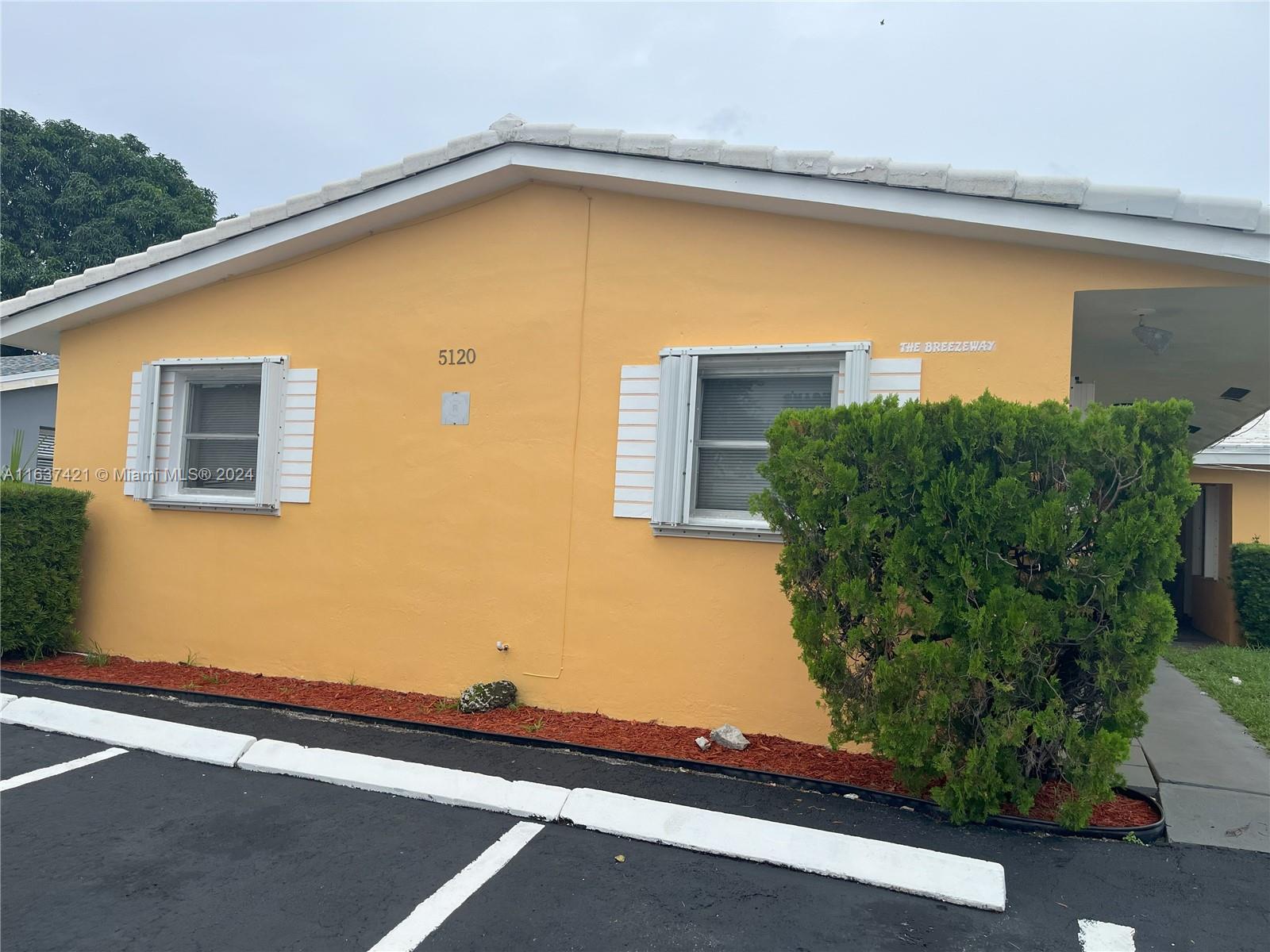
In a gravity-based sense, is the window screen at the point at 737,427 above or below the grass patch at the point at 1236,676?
above

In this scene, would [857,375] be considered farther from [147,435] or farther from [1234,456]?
[1234,456]

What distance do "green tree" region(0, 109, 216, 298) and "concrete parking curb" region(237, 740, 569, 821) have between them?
20.8 m

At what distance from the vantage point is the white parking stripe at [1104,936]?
129 inches

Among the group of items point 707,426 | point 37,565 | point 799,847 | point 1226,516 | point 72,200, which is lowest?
point 799,847

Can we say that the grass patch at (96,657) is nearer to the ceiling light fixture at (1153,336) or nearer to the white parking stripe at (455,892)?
the white parking stripe at (455,892)

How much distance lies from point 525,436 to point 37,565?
4.71 m

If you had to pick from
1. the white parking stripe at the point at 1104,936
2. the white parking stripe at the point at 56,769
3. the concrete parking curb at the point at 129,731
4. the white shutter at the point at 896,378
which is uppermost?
the white shutter at the point at 896,378

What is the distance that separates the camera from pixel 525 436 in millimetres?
6629

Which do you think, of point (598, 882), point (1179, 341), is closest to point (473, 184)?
point (598, 882)

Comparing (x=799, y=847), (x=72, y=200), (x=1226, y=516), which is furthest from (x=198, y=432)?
(x=72, y=200)

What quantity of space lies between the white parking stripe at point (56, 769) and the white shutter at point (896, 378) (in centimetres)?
514

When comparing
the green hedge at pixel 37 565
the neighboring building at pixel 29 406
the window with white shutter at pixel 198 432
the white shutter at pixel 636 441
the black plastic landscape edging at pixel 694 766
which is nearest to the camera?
the black plastic landscape edging at pixel 694 766

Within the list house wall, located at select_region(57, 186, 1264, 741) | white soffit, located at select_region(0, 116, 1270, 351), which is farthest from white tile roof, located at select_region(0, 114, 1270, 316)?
house wall, located at select_region(57, 186, 1264, 741)

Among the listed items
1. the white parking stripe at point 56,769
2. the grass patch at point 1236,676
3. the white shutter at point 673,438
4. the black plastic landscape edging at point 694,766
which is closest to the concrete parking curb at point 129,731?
the white parking stripe at point 56,769
